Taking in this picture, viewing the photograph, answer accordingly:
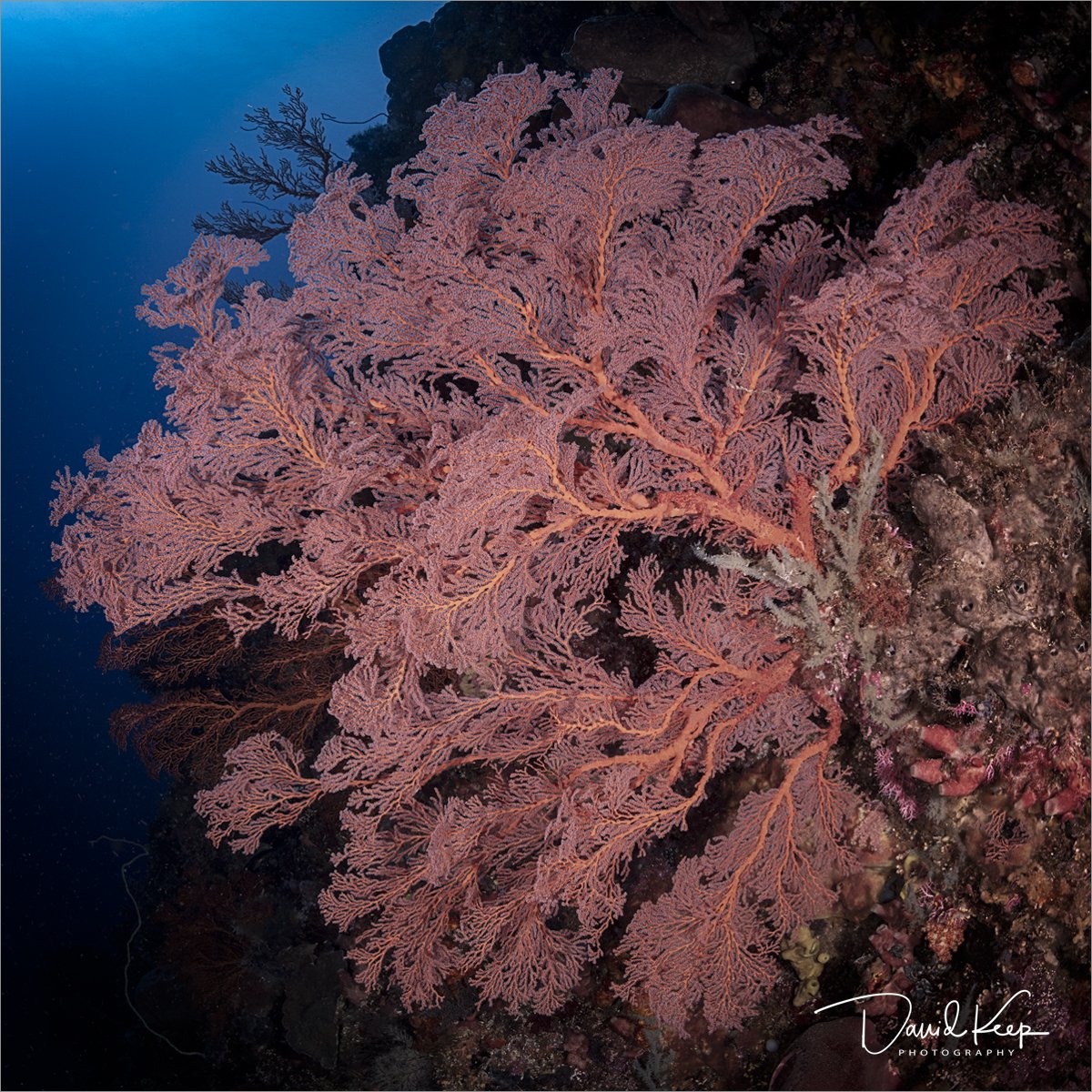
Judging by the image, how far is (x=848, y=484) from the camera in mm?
3432

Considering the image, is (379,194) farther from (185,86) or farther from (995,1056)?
(185,86)

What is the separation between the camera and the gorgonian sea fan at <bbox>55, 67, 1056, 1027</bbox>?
114 inches

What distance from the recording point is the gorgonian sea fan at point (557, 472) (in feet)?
9.48

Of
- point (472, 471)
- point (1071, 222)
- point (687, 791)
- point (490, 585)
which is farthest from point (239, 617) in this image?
point (1071, 222)

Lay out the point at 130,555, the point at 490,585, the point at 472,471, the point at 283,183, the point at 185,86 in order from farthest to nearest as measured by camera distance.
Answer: the point at 185,86 < the point at 283,183 < the point at 130,555 < the point at 490,585 < the point at 472,471

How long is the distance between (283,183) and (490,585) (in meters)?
7.03

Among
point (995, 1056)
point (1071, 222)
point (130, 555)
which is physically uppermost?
point (1071, 222)
